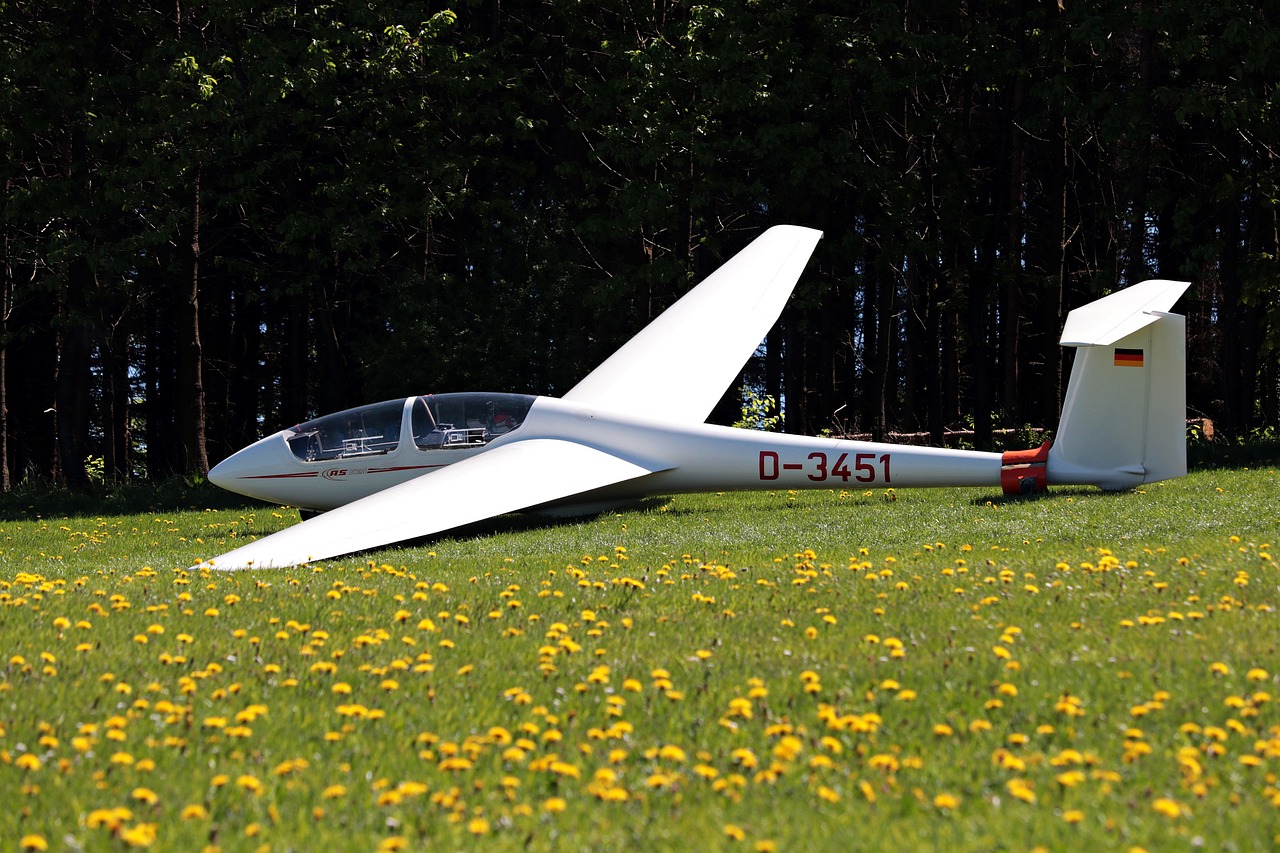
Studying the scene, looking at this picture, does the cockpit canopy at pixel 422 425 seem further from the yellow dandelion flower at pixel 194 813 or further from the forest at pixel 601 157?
the yellow dandelion flower at pixel 194 813

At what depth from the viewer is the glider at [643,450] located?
11438mm

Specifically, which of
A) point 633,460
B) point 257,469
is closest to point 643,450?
point 633,460

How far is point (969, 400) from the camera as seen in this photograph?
4169cm

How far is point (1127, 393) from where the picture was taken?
11742 millimetres

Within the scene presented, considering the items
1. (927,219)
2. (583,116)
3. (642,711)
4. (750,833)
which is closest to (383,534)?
(642,711)

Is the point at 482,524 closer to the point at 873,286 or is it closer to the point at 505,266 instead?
the point at 505,266

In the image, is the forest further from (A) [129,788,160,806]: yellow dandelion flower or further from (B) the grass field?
(A) [129,788,160,806]: yellow dandelion flower

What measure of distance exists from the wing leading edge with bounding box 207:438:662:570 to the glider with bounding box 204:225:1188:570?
0.08 ft

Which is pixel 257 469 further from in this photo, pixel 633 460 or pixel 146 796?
pixel 146 796

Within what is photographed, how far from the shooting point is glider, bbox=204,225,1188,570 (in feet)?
37.5

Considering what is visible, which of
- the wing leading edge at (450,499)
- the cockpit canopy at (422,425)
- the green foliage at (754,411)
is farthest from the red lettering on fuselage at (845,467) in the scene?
the green foliage at (754,411)

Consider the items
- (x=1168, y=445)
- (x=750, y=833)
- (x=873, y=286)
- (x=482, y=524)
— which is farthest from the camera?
(x=873, y=286)

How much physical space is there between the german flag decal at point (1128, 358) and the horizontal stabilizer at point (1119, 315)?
1.12 feet

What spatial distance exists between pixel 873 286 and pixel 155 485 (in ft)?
65.5
